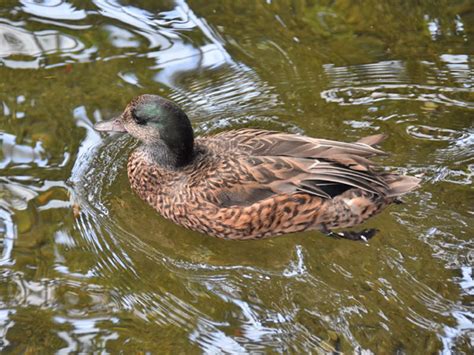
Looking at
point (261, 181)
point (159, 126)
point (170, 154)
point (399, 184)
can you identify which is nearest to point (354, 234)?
point (399, 184)

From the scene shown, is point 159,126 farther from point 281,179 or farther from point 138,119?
→ point 281,179

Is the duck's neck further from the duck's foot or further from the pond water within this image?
the duck's foot

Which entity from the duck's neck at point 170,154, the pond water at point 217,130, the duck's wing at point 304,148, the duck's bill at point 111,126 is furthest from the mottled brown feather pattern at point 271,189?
the duck's bill at point 111,126

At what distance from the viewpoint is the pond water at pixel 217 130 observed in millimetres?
5855

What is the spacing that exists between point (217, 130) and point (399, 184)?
184 centimetres

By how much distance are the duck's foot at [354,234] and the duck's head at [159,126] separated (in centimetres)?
129

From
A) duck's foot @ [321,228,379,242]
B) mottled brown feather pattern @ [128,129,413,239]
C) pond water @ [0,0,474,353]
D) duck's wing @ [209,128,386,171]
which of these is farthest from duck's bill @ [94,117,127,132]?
duck's foot @ [321,228,379,242]

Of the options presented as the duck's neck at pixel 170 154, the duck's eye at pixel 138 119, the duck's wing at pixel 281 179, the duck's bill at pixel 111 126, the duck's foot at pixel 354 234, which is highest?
the duck's eye at pixel 138 119

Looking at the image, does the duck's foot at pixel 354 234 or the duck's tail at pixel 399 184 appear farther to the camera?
the duck's foot at pixel 354 234

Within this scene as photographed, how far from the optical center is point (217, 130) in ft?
24.4

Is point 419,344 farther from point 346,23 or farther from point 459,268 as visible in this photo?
point 346,23

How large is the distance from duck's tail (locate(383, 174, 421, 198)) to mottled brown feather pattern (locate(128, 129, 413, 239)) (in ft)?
0.07

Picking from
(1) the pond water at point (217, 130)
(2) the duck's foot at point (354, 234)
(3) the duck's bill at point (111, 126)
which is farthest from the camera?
(3) the duck's bill at point (111, 126)

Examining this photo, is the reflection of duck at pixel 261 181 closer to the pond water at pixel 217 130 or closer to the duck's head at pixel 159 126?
the duck's head at pixel 159 126
